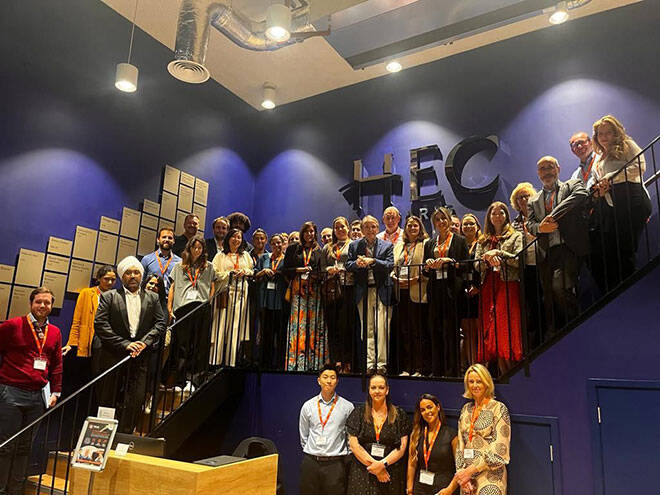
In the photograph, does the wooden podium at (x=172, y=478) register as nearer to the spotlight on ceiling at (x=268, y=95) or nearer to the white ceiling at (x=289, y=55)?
the white ceiling at (x=289, y=55)

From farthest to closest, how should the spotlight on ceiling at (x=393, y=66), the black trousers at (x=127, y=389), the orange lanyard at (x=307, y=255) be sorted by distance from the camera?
1. the spotlight on ceiling at (x=393, y=66)
2. the orange lanyard at (x=307, y=255)
3. the black trousers at (x=127, y=389)

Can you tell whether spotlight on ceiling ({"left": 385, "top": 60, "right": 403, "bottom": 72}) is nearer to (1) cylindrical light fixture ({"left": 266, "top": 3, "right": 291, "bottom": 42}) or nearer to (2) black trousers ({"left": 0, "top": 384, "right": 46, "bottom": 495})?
(1) cylindrical light fixture ({"left": 266, "top": 3, "right": 291, "bottom": 42})

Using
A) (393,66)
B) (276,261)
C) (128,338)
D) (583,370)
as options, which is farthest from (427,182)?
(128,338)

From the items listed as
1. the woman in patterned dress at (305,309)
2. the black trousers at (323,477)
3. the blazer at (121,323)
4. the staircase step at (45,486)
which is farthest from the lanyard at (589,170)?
the staircase step at (45,486)

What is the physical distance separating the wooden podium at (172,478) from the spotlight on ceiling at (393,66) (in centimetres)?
611

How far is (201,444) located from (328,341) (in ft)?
6.34

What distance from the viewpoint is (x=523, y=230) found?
5.09m

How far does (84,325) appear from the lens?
5504 mm

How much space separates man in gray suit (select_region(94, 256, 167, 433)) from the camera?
4.76m

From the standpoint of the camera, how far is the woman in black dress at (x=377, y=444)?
434 centimetres

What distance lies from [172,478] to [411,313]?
10.2 ft

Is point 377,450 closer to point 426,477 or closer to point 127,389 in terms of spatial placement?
point 426,477

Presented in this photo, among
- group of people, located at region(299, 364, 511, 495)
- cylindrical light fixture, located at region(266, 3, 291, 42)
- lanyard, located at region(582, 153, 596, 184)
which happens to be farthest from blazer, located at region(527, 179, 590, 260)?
cylindrical light fixture, located at region(266, 3, 291, 42)

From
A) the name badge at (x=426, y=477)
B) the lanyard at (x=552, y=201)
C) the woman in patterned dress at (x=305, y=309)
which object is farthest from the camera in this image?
the woman in patterned dress at (x=305, y=309)
